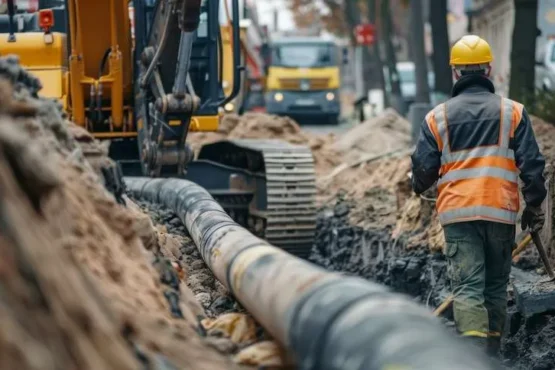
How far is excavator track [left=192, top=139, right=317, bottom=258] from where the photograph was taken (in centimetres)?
1494

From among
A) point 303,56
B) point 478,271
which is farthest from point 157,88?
point 303,56

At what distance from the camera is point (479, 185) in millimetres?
8297

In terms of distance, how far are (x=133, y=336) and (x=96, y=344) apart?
1.90 ft

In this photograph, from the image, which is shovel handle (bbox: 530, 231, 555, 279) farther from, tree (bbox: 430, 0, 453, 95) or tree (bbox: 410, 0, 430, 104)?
tree (bbox: 410, 0, 430, 104)

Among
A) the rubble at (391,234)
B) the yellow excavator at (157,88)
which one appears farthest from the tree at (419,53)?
the yellow excavator at (157,88)

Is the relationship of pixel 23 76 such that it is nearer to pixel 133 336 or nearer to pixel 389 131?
pixel 133 336

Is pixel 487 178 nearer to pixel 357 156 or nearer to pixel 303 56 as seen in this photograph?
pixel 357 156

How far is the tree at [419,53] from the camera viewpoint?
99.3 ft

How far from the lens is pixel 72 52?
13.6 metres

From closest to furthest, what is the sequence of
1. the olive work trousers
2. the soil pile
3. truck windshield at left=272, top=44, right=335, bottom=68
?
the olive work trousers < the soil pile < truck windshield at left=272, top=44, right=335, bottom=68

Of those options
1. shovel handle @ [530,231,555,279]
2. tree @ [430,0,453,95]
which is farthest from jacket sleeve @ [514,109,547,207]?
tree @ [430,0,453,95]

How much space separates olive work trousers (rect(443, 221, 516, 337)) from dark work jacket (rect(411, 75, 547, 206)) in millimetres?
330

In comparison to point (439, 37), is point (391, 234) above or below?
below

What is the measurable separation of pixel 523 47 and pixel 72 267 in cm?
1519
